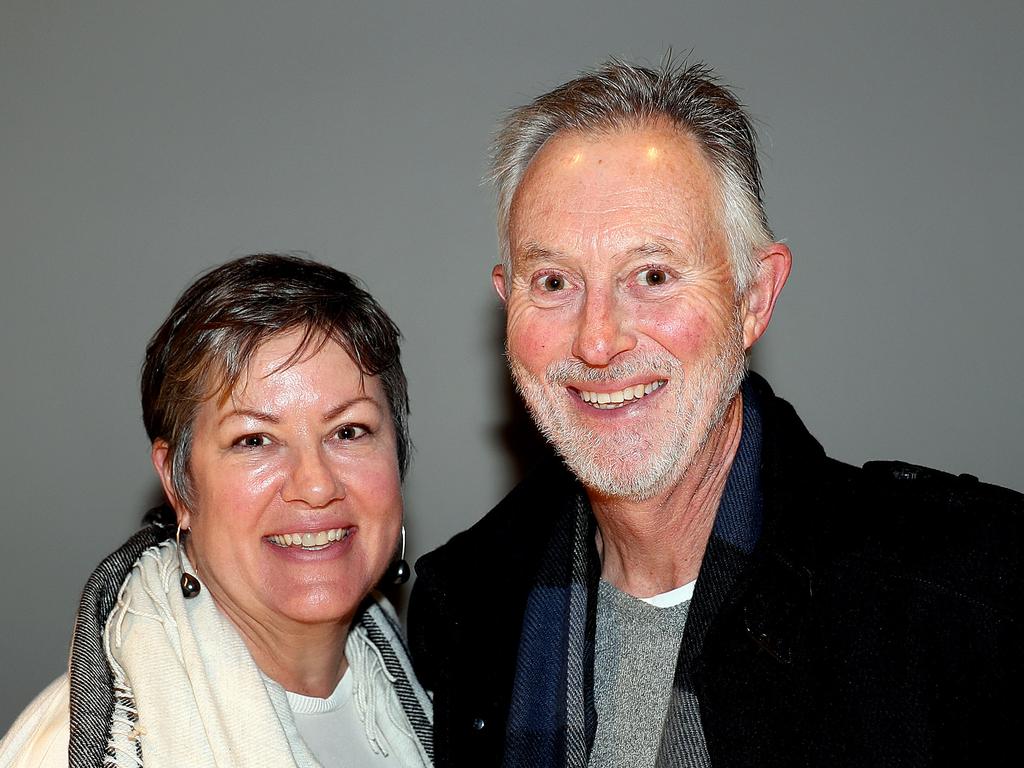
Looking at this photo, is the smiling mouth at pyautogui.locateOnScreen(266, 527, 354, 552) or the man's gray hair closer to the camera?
the man's gray hair

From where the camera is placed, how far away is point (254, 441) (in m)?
1.98

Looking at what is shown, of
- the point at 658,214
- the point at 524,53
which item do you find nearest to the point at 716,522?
the point at 658,214

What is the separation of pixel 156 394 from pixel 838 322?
79.9 inches

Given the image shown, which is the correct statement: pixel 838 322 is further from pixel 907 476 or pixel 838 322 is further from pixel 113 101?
pixel 113 101

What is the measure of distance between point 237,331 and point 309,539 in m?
0.43

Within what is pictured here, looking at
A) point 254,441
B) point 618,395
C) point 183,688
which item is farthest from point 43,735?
point 618,395

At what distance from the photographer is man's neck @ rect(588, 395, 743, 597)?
77.9 inches

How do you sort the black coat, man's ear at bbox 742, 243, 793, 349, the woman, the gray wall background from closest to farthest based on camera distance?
the black coat
the woman
man's ear at bbox 742, 243, 793, 349
the gray wall background

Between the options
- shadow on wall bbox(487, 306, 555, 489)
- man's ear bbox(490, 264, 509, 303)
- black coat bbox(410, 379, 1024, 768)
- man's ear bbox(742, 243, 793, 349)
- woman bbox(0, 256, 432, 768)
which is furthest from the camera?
shadow on wall bbox(487, 306, 555, 489)

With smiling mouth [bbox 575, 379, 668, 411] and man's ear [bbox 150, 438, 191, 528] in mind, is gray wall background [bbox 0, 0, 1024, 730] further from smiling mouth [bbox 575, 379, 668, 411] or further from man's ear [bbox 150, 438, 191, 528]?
smiling mouth [bbox 575, 379, 668, 411]

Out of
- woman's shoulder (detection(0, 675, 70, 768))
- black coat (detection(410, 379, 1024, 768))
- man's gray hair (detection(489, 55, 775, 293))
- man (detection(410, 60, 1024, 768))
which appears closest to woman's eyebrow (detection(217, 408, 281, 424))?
man (detection(410, 60, 1024, 768))

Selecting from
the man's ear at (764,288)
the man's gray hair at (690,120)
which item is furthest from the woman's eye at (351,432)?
the man's ear at (764,288)

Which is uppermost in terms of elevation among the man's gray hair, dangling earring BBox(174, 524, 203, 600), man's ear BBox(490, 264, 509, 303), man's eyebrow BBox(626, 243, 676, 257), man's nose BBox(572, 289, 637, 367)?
the man's gray hair

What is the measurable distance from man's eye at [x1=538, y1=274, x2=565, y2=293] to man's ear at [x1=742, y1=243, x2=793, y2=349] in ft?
1.17
